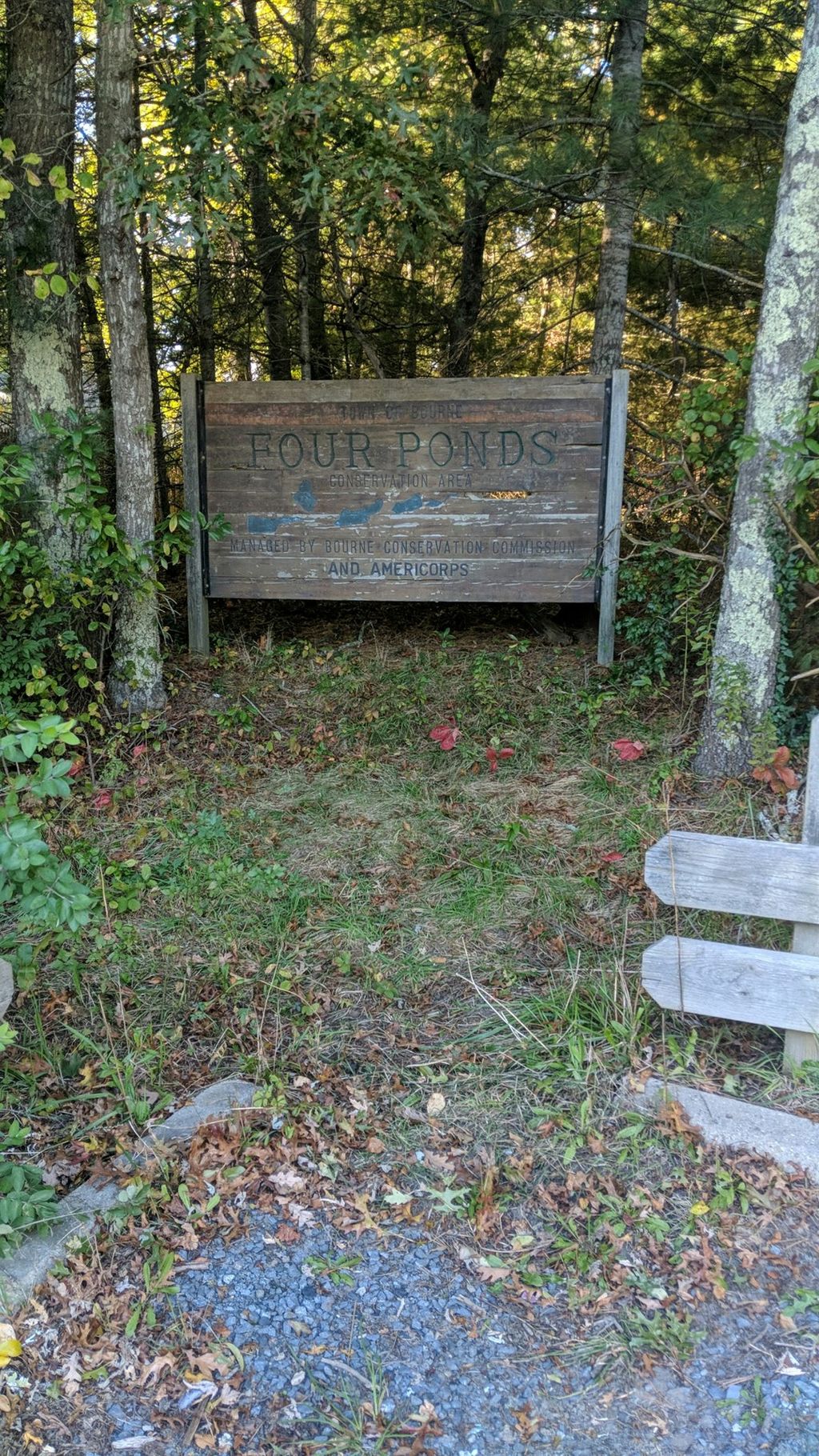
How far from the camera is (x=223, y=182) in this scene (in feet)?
15.6

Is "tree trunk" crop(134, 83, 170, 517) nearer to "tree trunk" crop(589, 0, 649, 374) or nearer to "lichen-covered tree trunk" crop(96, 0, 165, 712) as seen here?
"lichen-covered tree trunk" crop(96, 0, 165, 712)

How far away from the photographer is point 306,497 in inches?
261

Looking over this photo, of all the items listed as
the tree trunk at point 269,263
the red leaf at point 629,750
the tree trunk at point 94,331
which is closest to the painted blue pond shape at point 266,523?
the tree trunk at point 94,331

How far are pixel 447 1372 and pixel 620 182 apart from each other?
6718mm

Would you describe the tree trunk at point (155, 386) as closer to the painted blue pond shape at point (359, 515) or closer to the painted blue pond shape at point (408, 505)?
the painted blue pond shape at point (359, 515)

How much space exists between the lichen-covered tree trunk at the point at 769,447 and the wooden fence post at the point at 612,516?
1488 millimetres

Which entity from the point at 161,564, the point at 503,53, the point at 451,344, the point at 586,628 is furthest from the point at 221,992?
the point at 503,53

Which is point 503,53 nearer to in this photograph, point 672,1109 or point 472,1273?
point 672,1109

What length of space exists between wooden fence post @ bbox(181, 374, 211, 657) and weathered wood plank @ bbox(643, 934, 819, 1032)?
450 centimetres

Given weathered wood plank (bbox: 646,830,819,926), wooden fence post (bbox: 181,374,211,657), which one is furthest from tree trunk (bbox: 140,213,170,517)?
weathered wood plank (bbox: 646,830,819,926)

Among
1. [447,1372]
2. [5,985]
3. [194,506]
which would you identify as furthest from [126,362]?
[447,1372]

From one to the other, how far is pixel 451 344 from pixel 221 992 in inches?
285

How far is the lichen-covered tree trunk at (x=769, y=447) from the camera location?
14.1 ft

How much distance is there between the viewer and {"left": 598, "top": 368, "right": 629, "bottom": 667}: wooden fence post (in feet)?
20.2
